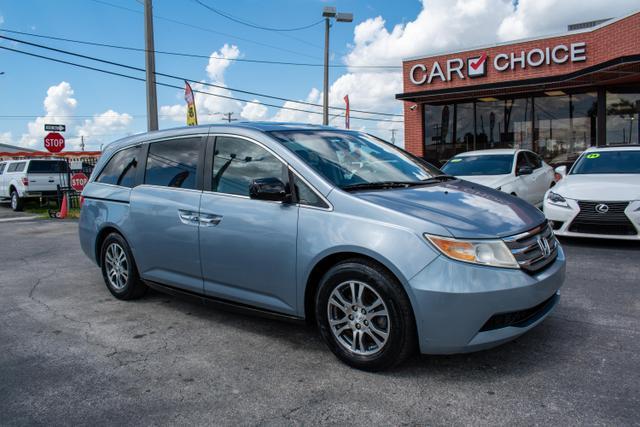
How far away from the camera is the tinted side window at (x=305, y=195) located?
3.63 metres

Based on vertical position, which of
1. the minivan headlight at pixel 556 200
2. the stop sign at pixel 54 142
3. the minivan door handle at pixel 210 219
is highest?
the stop sign at pixel 54 142

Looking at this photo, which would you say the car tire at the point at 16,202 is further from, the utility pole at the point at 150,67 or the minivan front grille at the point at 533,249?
the minivan front grille at the point at 533,249

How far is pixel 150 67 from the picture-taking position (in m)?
14.8

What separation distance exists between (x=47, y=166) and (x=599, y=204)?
18.0m

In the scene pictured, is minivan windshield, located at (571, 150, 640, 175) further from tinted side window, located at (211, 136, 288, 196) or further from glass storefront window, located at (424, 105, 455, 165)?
glass storefront window, located at (424, 105, 455, 165)

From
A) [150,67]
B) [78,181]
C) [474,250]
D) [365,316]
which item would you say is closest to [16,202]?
[78,181]

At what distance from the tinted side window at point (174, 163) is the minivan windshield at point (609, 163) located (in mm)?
6717

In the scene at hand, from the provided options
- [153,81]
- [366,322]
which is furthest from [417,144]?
[366,322]

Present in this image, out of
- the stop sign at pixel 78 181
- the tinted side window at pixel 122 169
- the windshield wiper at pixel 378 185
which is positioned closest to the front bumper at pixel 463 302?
the windshield wiper at pixel 378 185

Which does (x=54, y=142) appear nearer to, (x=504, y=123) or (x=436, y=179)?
(x=504, y=123)

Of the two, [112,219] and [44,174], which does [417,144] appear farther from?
[112,219]

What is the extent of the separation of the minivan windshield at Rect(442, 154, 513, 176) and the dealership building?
18.8ft

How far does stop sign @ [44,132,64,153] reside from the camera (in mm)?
16656

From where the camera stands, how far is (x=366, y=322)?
11.1 ft
